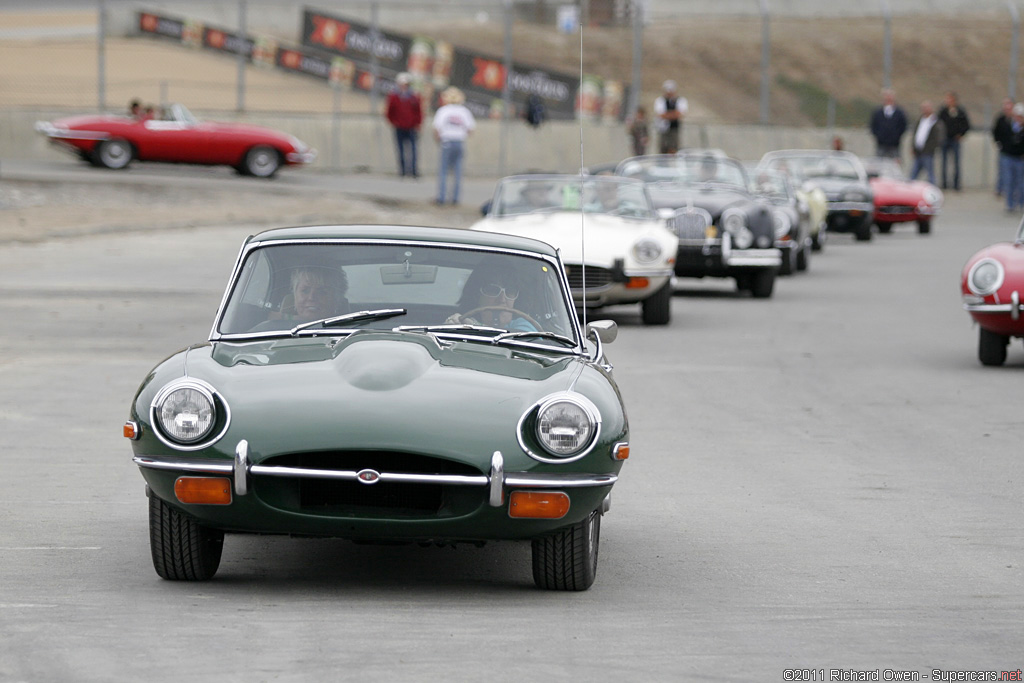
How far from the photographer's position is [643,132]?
113ft

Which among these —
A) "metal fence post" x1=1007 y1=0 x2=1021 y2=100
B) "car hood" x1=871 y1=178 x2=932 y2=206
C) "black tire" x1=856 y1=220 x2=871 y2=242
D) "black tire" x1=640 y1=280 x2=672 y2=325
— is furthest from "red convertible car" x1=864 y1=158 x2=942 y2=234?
"black tire" x1=640 y1=280 x2=672 y2=325

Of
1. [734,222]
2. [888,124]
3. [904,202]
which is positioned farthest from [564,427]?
[888,124]

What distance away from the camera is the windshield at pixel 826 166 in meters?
26.7

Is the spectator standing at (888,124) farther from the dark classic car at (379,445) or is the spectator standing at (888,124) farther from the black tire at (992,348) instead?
the dark classic car at (379,445)

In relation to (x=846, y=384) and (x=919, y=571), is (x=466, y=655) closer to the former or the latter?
(x=919, y=571)

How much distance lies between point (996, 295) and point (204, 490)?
303 inches

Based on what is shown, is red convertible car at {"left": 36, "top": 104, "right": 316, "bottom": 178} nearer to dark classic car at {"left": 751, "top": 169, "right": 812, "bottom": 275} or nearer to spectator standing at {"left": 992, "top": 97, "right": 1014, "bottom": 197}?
dark classic car at {"left": 751, "top": 169, "right": 812, "bottom": 275}

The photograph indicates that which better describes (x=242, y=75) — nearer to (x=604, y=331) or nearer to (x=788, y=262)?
(x=788, y=262)

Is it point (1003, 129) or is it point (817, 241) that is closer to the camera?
point (817, 241)

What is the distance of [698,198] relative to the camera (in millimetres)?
17609

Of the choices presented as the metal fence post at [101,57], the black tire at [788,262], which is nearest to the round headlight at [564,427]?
the black tire at [788,262]

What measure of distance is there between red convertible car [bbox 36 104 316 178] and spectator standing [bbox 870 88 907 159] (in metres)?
13.0

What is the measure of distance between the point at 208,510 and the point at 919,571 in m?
2.53

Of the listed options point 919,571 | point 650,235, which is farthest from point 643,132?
point 919,571
